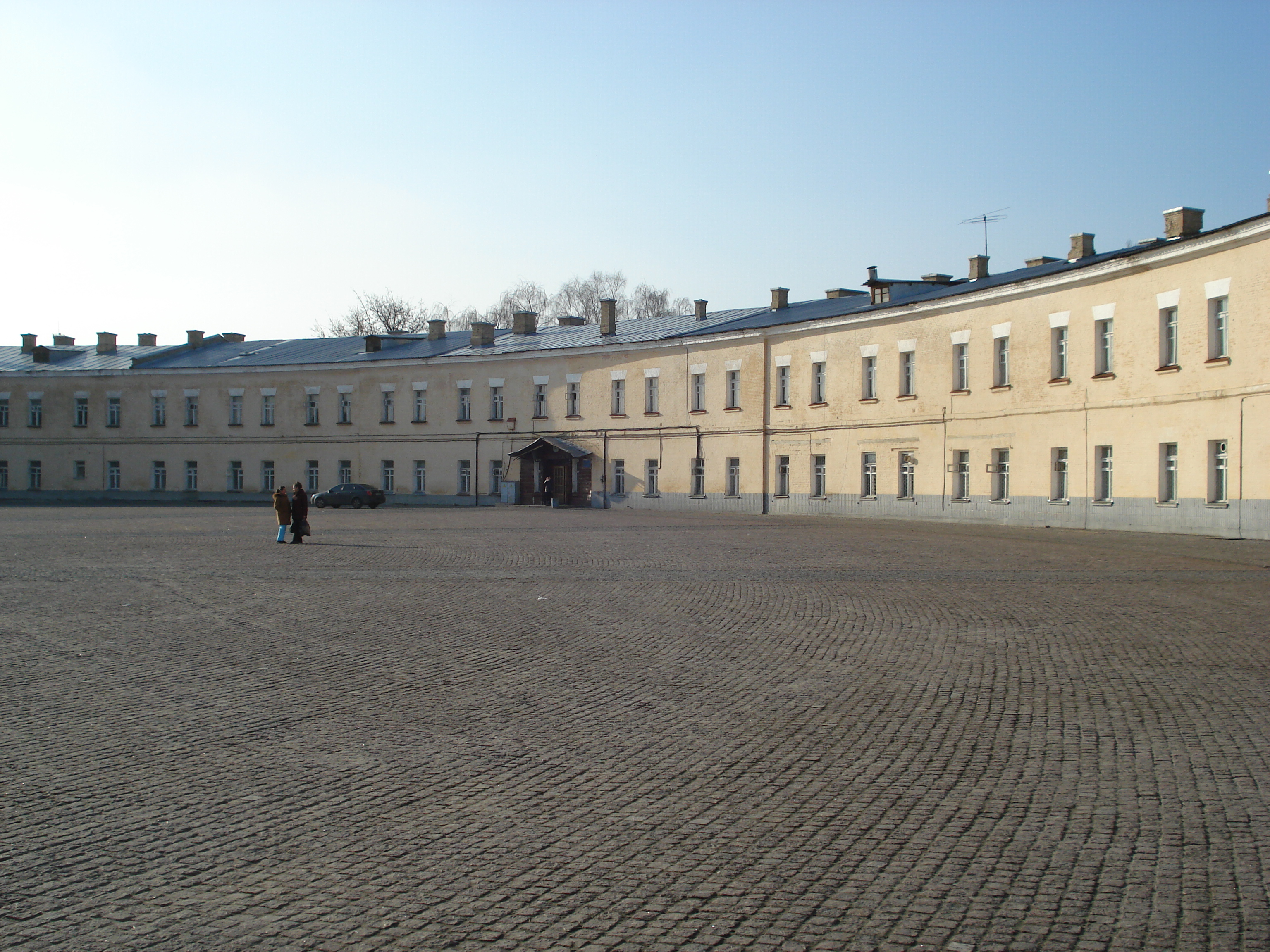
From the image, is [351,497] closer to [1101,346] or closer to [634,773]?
[1101,346]

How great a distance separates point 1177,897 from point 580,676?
5722 millimetres

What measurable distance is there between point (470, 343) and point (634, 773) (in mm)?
54475

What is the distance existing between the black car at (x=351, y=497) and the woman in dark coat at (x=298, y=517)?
2776 cm

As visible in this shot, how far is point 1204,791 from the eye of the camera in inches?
252

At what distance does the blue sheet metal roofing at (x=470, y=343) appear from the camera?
43344 millimetres

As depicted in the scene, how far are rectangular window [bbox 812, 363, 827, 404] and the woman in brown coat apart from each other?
919 inches

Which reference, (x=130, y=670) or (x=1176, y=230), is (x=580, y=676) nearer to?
(x=130, y=670)

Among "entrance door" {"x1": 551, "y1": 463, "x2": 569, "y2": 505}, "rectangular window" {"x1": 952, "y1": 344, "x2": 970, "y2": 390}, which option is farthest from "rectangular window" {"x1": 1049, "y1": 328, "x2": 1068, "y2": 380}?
"entrance door" {"x1": 551, "y1": 463, "x2": 569, "y2": 505}

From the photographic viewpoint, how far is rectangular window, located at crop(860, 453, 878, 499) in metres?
42.2

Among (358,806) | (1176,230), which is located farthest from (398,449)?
(358,806)

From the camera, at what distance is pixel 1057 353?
34.8 metres

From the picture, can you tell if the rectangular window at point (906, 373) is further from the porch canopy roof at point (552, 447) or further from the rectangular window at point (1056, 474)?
the porch canopy roof at point (552, 447)

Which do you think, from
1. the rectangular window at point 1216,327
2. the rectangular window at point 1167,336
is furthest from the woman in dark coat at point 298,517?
the rectangular window at point 1216,327

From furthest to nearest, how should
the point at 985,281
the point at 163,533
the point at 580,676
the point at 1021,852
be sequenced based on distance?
the point at 985,281 < the point at 163,533 < the point at 580,676 < the point at 1021,852
